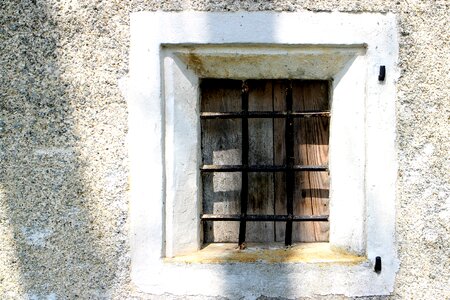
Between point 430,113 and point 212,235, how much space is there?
0.85 m

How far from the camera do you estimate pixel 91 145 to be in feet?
5.34

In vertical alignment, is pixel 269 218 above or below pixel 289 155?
below

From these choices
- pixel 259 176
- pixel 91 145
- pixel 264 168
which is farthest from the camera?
pixel 259 176

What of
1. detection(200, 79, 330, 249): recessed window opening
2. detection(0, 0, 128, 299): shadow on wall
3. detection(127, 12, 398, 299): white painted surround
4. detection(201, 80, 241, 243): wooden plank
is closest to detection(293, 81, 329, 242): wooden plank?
detection(200, 79, 330, 249): recessed window opening

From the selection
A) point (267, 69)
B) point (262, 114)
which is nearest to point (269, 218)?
point (262, 114)

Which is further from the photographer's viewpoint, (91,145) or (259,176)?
(259,176)

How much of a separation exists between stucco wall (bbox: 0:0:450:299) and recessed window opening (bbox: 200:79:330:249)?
0.30 m

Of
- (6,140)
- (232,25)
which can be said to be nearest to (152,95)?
(232,25)

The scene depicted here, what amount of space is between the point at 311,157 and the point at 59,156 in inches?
33.7

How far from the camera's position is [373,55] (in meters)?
1.61

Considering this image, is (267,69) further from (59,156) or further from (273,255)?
(59,156)

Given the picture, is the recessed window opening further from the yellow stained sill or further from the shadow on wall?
the shadow on wall

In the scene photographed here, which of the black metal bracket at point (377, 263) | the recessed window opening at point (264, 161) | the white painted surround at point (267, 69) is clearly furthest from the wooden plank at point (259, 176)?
the black metal bracket at point (377, 263)

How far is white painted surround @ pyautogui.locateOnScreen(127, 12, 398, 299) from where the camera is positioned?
5.24ft
